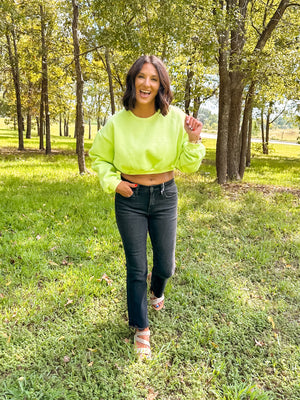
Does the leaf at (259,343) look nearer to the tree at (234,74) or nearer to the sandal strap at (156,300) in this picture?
the sandal strap at (156,300)

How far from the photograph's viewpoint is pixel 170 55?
26.8ft

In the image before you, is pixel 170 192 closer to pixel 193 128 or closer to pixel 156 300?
pixel 193 128

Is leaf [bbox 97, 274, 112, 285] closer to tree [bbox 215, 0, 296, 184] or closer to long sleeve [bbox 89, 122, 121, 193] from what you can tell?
long sleeve [bbox 89, 122, 121, 193]

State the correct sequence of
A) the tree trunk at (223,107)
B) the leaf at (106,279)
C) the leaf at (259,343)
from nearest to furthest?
1. the leaf at (259,343)
2. the leaf at (106,279)
3. the tree trunk at (223,107)

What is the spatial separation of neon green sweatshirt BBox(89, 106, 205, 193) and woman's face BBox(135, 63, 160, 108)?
0.47 ft

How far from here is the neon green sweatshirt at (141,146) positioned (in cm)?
241

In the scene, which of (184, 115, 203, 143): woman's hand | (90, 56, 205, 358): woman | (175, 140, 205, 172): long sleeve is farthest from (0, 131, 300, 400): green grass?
(184, 115, 203, 143): woman's hand

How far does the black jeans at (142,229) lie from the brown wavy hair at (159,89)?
24.9 inches

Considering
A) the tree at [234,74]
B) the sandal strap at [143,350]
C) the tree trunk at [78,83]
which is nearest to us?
the sandal strap at [143,350]

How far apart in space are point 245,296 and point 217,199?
13.9ft

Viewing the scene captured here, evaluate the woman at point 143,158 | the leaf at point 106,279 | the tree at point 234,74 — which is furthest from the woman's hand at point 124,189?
the tree at point 234,74

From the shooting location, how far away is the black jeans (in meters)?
2.51

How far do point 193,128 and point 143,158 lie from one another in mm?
461

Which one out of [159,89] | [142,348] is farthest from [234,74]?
[142,348]
